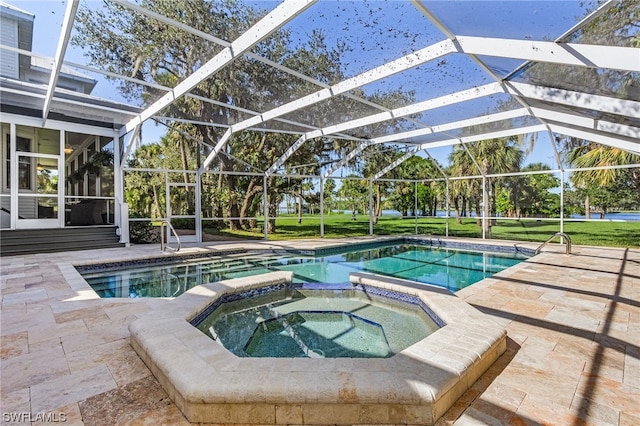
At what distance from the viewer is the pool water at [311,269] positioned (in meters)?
6.34

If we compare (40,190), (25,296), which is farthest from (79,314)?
(40,190)

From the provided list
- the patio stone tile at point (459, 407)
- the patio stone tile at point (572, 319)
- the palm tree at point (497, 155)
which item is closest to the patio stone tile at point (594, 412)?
the patio stone tile at point (459, 407)

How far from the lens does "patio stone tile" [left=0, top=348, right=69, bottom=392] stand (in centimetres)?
232

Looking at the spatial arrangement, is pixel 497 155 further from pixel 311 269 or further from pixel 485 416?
pixel 485 416

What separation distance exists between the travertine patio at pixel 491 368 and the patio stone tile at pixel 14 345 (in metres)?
0.02

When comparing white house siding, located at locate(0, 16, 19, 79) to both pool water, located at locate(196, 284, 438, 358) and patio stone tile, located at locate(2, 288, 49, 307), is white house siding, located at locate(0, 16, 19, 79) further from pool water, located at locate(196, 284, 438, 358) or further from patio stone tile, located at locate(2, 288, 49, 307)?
pool water, located at locate(196, 284, 438, 358)

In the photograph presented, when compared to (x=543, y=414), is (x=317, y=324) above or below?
below

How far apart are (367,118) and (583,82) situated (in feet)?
14.9

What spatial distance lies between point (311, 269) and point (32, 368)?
574cm

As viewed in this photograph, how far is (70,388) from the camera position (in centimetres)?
225

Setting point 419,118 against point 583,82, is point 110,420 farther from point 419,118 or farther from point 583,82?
point 419,118

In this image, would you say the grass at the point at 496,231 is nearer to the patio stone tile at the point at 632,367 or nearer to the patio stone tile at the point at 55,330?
the patio stone tile at the point at 55,330

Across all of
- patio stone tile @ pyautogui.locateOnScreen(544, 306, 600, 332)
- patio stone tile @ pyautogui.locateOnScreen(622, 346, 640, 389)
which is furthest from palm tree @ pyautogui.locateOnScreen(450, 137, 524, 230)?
patio stone tile @ pyautogui.locateOnScreen(622, 346, 640, 389)

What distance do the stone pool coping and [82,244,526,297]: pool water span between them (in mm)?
3583
